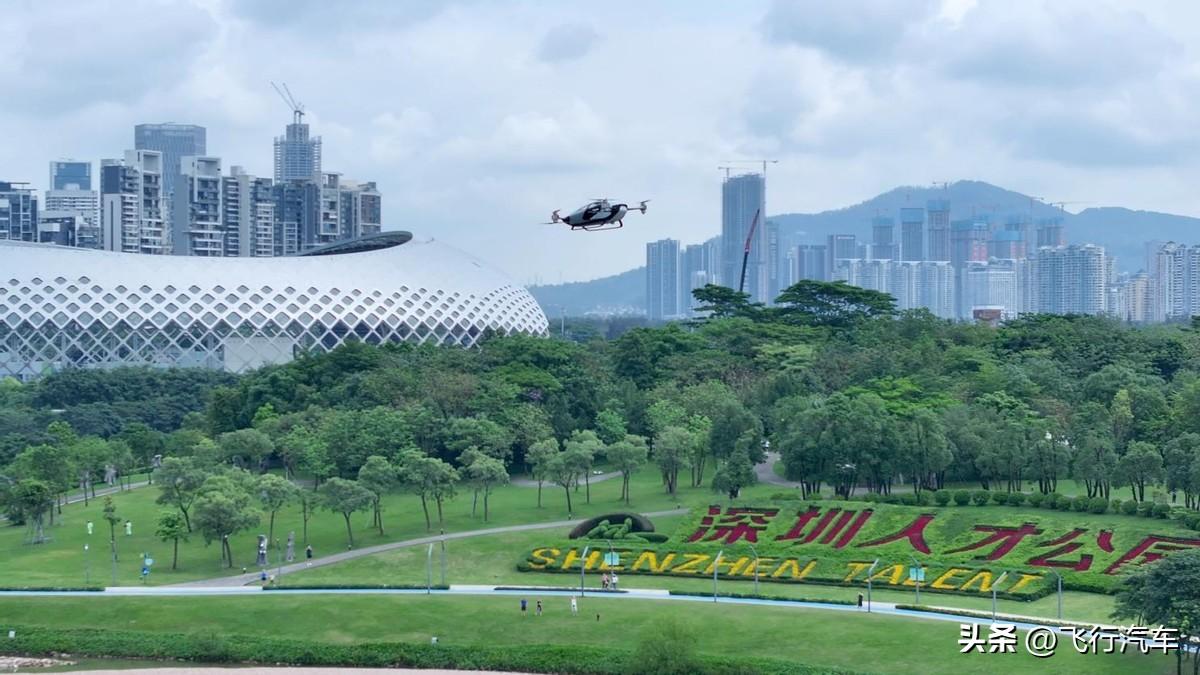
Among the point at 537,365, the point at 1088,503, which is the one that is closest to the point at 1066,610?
the point at 1088,503

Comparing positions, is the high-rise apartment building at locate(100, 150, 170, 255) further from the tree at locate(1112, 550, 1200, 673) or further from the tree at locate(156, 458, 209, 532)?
the tree at locate(1112, 550, 1200, 673)

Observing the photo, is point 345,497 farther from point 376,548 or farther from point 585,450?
point 585,450

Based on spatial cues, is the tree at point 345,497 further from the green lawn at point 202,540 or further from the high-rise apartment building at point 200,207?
the high-rise apartment building at point 200,207

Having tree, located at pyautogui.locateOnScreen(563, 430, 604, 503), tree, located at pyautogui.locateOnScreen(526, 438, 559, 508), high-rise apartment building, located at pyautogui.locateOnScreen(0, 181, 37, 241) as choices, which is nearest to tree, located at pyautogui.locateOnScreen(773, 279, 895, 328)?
tree, located at pyautogui.locateOnScreen(563, 430, 604, 503)

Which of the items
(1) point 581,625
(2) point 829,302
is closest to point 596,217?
(1) point 581,625

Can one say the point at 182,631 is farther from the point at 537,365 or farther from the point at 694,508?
the point at 537,365
